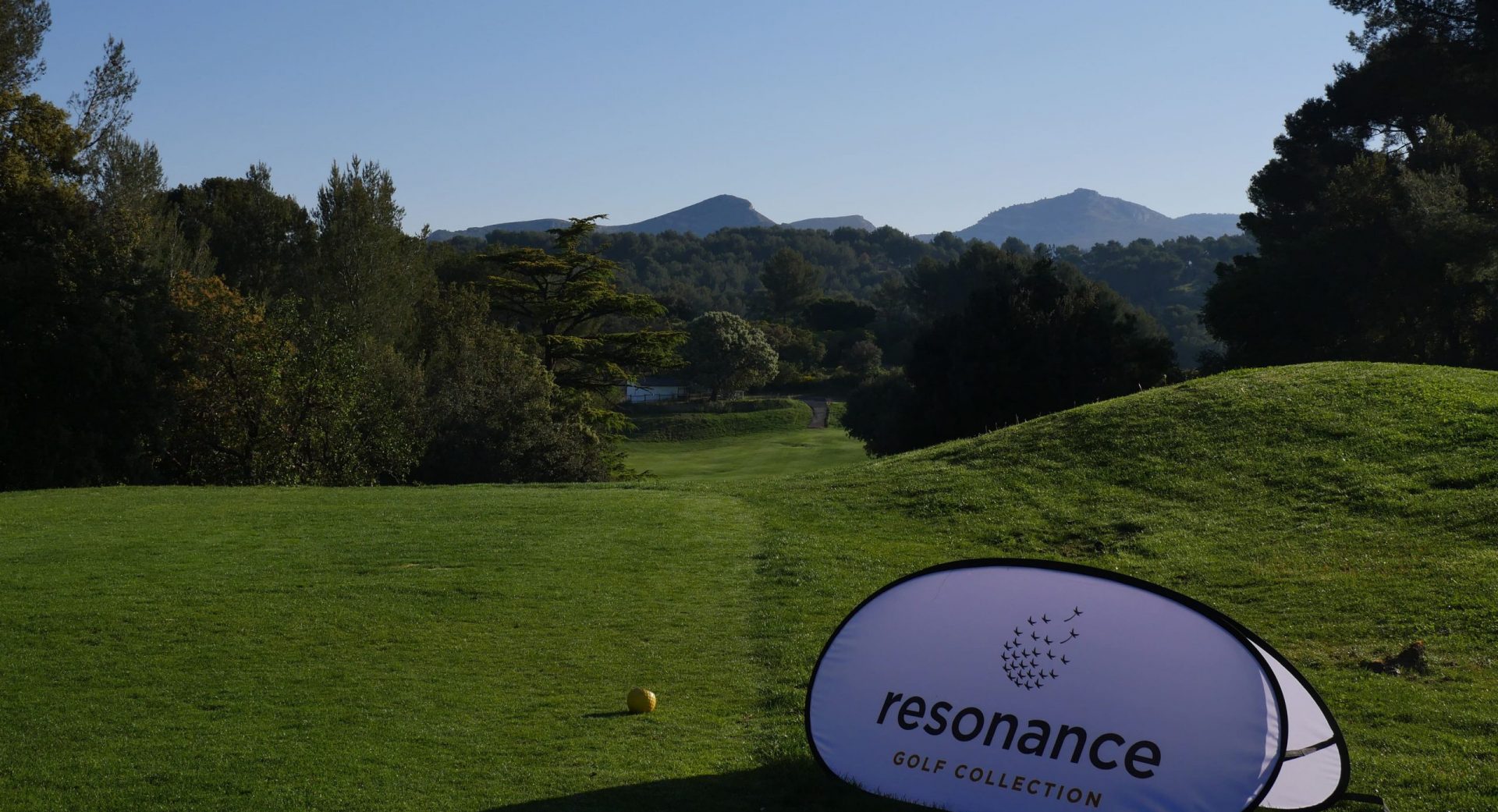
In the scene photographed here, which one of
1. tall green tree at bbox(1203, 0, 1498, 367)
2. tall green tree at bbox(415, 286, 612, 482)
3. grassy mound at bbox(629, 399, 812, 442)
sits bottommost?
grassy mound at bbox(629, 399, 812, 442)

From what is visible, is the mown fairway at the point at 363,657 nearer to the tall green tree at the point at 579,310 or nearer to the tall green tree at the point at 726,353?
the tall green tree at the point at 579,310

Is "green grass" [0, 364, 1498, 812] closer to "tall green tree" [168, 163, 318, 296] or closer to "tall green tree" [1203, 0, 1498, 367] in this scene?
"tall green tree" [1203, 0, 1498, 367]

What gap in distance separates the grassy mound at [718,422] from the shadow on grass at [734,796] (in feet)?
219

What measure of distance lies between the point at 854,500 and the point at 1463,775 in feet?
43.3

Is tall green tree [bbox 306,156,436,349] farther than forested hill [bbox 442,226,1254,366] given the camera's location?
No

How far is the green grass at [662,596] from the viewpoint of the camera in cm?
700

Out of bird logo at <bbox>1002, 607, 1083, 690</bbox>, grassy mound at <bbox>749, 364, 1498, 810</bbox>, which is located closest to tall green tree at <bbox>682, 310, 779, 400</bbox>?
grassy mound at <bbox>749, 364, 1498, 810</bbox>

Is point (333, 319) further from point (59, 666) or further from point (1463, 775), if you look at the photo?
point (1463, 775)

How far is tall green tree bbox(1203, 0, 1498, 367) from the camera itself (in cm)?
3797

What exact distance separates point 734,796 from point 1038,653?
1.90m

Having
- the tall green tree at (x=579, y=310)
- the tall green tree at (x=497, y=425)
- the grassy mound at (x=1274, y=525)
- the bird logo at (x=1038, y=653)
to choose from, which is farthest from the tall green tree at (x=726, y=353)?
the bird logo at (x=1038, y=653)

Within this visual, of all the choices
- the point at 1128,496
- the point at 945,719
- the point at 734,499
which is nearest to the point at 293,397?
the point at 734,499

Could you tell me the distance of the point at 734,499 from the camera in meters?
21.3

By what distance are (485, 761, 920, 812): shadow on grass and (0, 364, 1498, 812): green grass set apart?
30 millimetres
